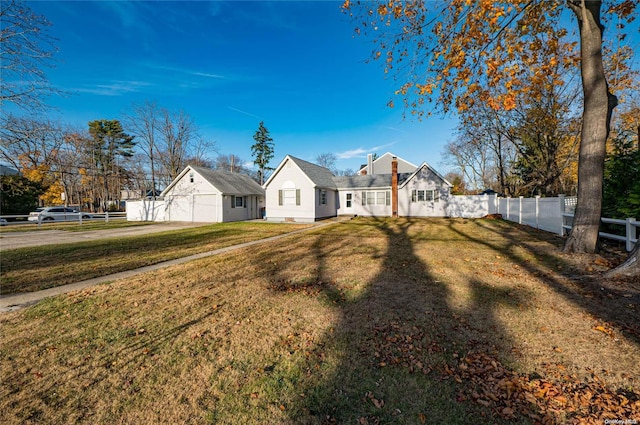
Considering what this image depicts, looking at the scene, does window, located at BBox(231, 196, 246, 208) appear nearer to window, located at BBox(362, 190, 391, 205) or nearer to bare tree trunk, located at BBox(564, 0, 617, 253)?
window, located at BBox(362, 190, 391, 205)

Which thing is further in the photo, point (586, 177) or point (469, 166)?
point (469, 166)

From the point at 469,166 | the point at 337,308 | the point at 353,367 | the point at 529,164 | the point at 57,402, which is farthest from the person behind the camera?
the point at 469,166

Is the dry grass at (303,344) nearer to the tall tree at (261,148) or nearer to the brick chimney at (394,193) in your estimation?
the brick chimney at (394,193)

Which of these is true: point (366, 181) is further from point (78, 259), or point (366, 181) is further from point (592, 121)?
point (78, 259)

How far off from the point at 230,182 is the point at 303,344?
24.0 m

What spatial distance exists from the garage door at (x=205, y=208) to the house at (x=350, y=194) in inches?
180

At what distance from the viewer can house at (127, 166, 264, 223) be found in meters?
22.8

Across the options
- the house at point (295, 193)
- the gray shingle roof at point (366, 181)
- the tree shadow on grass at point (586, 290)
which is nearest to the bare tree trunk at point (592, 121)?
the tree shadow on grass at point (586, 290)

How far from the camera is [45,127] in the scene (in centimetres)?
793

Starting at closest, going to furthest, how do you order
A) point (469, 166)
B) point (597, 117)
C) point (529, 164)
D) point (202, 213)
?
point (597, 117) < point (529, 164) < point (202, 213) < point (469, 166)

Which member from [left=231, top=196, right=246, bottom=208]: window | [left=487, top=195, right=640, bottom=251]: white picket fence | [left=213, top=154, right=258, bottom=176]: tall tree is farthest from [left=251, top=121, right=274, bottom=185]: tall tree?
[left=487, top=195, right=640, bottom=251]: white picket fence

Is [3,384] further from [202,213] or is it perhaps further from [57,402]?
[202,213]

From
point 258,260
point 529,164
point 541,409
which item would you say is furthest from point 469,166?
point 541,409

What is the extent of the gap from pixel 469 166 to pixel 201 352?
144ft
